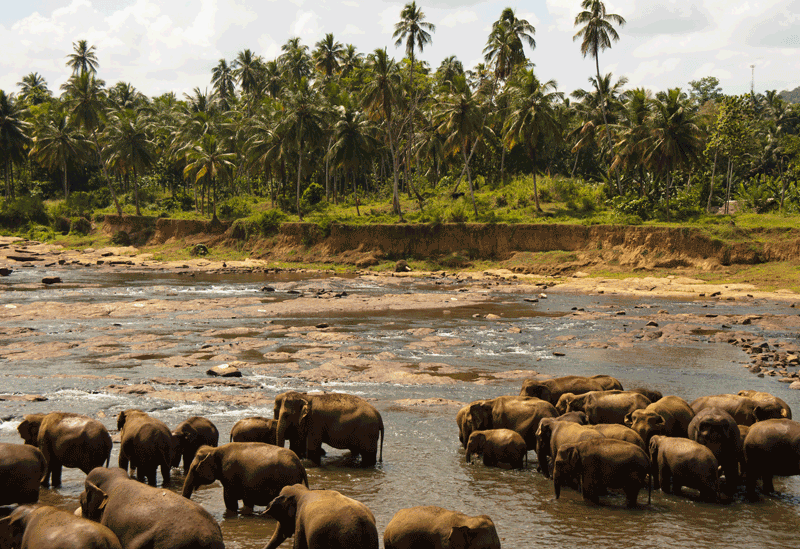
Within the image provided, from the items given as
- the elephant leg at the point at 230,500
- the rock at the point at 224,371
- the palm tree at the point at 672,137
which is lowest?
the elephant leg at the point at 230,500

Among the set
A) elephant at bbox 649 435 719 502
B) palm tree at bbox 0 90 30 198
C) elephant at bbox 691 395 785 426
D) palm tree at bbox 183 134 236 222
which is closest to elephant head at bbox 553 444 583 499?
elephant at bbox 649 435 719 502

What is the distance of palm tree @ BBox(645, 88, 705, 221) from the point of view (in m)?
54.1

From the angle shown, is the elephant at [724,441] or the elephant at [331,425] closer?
the elephant at [724,441]

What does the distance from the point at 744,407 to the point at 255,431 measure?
9154 millimetres

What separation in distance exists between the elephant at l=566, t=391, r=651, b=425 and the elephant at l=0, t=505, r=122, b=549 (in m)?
9.56

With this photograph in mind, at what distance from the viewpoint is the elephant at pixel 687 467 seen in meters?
10.5

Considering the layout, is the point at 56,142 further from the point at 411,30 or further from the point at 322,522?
the point at 322,522

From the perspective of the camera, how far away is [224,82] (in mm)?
111688

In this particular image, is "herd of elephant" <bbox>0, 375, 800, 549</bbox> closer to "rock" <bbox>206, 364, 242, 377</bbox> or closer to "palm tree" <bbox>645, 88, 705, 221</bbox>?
"rock" <bbox>206, 364, 242, 377</bbox>

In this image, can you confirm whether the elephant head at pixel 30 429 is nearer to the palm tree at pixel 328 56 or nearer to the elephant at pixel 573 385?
the elephant at pixel 573 385

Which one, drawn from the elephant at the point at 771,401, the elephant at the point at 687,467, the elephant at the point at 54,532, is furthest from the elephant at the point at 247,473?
the elephant at the point at 771,401

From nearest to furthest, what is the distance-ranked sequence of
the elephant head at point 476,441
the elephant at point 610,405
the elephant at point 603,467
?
1. the elephant at point 603,467
2. the elephant head at point 476,441
3. the elephant at point 610,405

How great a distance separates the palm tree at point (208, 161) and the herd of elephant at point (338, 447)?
6195cm

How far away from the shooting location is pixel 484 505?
1042cm
